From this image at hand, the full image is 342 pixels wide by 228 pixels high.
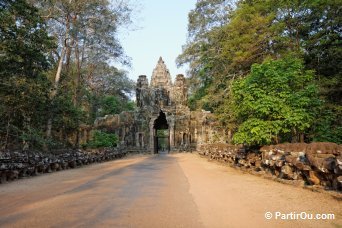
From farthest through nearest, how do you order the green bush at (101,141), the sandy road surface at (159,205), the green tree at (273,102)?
the green bush at (101,141)
the green tree at (273,102)
the sandy road surface at (159,205)

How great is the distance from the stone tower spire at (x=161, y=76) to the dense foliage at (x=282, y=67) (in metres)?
14.2

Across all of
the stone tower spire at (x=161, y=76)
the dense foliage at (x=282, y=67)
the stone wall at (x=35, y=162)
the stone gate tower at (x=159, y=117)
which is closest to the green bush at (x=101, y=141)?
the stone gate tower at (x=159, y=117)

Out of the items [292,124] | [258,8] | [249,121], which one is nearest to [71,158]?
[249,121]

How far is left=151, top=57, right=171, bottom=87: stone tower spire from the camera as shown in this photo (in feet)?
123

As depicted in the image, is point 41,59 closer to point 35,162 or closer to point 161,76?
point 35,162

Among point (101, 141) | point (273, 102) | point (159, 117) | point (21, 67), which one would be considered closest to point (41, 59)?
point (21, 67)

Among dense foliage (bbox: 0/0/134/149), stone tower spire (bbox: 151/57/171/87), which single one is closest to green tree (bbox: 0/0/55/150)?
dense foliage (bbox: 0/0/134/149)

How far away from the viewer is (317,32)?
692 inches

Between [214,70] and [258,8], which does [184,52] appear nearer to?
[214,70]

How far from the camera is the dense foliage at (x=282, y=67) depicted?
11.3 m

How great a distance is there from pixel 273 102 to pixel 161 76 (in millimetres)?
27966

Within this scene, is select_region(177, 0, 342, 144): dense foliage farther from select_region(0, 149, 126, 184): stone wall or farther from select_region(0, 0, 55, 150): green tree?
select_region(0, 0, 55, 150): green tree

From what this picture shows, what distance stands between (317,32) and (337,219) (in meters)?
16.1

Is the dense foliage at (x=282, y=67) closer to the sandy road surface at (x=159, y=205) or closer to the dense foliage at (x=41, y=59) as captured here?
the sandy road surface at (x=159, y=205)
